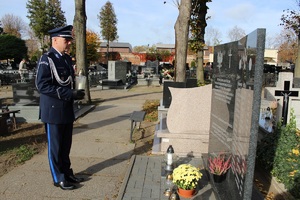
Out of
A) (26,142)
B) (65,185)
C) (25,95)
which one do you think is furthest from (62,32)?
(25,95)

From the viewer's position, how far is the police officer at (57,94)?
12.4 ft

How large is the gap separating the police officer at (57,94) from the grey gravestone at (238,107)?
1.88 metres

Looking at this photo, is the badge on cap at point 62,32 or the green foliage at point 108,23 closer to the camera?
the badge on cap at point 62,32

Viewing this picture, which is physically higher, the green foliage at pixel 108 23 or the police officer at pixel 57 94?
the green foliage at pixel 108 23

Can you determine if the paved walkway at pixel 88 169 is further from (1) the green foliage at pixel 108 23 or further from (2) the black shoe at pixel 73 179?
(1) the green foliage at pixel 108 23

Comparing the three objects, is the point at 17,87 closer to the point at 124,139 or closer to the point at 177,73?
the point at 124,139

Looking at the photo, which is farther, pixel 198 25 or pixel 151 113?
pixel 198 25

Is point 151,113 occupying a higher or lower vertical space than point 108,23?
lower

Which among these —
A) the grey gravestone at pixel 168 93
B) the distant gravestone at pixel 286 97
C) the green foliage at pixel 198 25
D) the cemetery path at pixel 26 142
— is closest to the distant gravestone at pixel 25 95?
the cemetery path at pixel 26 142

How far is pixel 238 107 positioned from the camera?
9.91 ft

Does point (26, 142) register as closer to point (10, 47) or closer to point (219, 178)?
point (219, 178)

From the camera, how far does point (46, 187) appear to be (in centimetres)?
423

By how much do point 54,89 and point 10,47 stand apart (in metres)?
46.5

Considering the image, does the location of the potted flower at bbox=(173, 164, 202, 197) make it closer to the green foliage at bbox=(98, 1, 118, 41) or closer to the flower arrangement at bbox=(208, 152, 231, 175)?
the flower arrangement at bbox=(208, 152, 231, 175)
